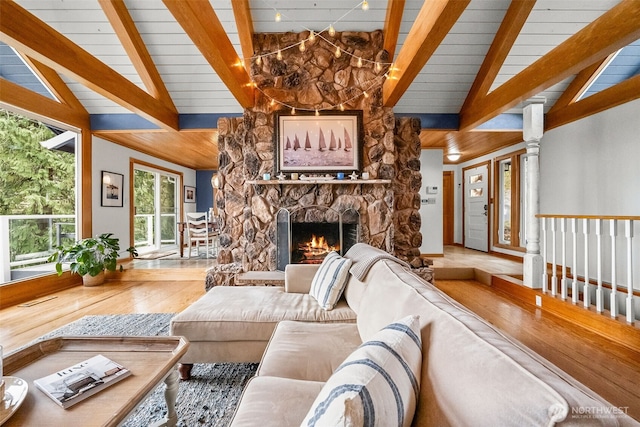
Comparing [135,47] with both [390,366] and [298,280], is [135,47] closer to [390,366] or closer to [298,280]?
[298,280]

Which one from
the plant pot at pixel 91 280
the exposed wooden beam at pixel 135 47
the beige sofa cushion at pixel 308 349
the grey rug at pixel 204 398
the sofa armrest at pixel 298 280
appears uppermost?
the exposed wooden beam at pixel 135 47

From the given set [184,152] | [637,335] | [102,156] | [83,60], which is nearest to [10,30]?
[83,60]

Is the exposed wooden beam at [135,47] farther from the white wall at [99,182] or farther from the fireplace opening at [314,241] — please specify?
the fireplace opening at [314,241]

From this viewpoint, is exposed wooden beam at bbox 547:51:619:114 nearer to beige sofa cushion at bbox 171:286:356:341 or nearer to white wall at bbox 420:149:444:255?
white wall at bbox 420:149:444:255

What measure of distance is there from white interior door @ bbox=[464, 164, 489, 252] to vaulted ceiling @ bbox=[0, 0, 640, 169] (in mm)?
2048

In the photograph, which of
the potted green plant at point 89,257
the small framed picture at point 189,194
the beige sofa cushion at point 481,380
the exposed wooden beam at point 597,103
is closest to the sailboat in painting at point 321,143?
the beige sofa cushion at point 481,380

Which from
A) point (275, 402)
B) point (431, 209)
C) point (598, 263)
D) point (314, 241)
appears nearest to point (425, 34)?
point (275, 402)

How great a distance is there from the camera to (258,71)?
151 inches

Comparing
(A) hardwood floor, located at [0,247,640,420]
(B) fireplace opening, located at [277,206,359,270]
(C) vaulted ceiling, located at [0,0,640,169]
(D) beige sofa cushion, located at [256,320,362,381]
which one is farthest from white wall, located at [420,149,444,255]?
(D) beige sofa cushion, located at [256,320,362,381]

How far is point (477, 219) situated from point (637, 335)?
14.3 feet

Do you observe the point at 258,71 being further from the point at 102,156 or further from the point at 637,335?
the point at 637,335

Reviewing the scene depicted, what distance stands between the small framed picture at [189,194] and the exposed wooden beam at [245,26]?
5.06 m

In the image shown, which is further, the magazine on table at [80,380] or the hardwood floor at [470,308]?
the hardwood floor at [470,308]

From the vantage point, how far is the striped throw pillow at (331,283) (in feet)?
6.51
